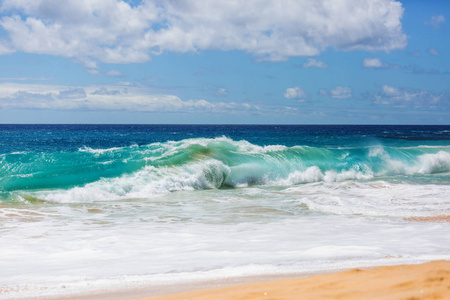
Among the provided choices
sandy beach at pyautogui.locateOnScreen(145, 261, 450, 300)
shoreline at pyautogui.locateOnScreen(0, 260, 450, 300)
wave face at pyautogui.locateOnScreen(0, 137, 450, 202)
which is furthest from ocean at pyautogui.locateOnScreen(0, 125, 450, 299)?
sandy beach at pyautogui.locateOnScreen(145, 261, 450, 300)

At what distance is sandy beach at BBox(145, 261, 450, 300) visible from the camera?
11.6 ft

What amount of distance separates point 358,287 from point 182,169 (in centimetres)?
1381

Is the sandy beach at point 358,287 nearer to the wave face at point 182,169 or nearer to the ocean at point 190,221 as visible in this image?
the ocean at point 190,221

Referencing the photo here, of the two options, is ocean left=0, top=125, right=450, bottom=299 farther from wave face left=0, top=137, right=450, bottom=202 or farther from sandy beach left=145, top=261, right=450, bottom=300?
sandy beach left=145, top=261, right=450, bottom=300

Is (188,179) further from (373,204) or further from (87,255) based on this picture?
(87,255)

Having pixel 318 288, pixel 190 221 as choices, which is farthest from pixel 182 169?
pixel 318 288

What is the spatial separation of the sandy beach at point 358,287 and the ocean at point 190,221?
0.89m

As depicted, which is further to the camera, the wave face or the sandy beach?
the wave face

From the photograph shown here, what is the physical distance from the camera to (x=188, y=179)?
1647 cm

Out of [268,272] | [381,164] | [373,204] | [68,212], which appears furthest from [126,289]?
[381,164]

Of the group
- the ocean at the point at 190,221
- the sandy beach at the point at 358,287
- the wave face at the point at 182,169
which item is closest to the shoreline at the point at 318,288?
the sandy beach at the point at 358,287

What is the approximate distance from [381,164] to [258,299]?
21789 millimetres

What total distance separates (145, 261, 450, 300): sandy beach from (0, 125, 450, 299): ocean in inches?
35.2

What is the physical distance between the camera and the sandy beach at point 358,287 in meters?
3.54
